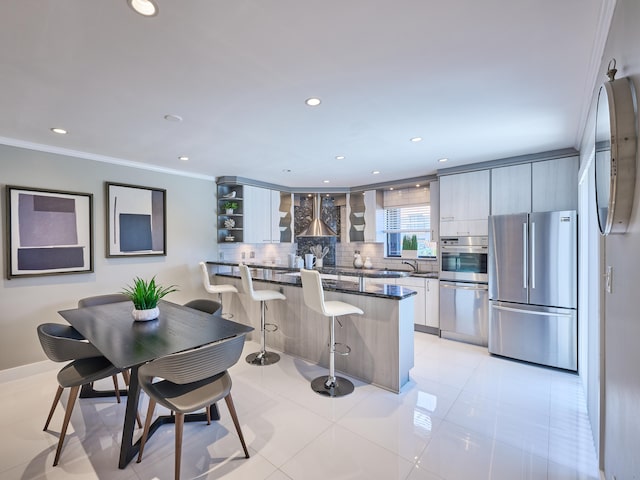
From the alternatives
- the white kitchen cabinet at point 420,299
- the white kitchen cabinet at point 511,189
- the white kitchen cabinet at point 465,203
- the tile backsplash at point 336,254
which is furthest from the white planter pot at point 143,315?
the white kitchen cabinet at point 511,189

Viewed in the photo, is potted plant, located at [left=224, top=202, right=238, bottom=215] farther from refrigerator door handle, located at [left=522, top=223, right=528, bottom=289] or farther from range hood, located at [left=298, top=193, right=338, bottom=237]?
refrigerator door handle, located at [left=522, top=223, right=528, bottom=289]

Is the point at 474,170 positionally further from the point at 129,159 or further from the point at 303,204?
the point at 129,159

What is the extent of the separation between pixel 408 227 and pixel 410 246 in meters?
0.35

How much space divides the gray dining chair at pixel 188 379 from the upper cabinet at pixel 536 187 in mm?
3719

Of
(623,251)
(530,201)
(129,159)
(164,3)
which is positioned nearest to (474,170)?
(530,201)

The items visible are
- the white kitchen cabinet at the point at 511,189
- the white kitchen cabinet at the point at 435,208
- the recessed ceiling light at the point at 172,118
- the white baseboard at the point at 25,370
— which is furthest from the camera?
the white kitchen cabinet at the point at 435,208

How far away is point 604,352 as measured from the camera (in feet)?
5.74

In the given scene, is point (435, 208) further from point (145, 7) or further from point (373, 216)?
point (145, 7)

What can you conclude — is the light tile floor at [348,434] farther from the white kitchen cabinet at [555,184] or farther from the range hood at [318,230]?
the range hood at [318,230]

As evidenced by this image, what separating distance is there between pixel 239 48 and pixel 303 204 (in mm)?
4650

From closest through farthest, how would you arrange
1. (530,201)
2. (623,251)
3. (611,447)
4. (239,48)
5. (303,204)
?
(623,251), (611,447), (239,48), (530,201), (303,204)

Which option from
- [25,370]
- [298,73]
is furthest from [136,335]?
[25,370]

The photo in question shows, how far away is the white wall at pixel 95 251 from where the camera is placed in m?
3.15

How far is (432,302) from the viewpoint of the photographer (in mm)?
4512
